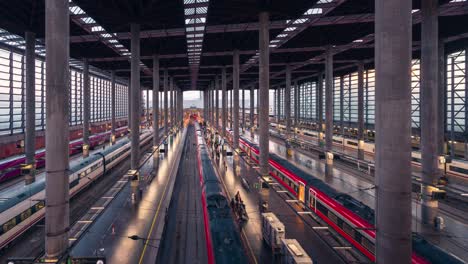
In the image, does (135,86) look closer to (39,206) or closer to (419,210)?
(39,206)

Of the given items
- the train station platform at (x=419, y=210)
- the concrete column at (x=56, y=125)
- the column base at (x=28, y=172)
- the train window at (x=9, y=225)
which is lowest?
the train station platform at (x=419, y=210)

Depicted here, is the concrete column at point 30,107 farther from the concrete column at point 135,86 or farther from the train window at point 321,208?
the train window at point 321,208

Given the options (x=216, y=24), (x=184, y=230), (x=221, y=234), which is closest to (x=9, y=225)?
(x=184, y=230)

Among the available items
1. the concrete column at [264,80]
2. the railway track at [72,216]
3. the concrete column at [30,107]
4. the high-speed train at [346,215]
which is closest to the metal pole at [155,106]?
the railway track at [72,216]

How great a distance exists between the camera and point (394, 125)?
398 inches

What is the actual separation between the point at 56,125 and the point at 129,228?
9333 mm

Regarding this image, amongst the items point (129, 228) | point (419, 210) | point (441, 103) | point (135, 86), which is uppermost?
point (135, 86)

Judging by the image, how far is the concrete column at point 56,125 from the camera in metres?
12.6

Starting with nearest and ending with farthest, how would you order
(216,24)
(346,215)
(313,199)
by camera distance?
(346,215)
(313,199)
(216,24)

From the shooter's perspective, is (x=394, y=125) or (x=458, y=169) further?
(x=458, y=169)

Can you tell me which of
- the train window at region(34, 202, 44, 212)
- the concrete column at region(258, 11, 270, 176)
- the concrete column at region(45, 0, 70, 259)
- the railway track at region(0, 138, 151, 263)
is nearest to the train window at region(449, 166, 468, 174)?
the concrete column at region(258, 11, 270, 176)

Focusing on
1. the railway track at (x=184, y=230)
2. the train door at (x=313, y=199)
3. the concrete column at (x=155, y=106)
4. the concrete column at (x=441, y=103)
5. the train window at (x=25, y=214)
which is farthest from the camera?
the concrete column at (x=155, y=106)

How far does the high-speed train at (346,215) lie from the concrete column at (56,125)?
1395cm

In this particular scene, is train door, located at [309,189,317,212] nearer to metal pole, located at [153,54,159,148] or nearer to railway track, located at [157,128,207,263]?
railway track, located at [157,128,207,263]
